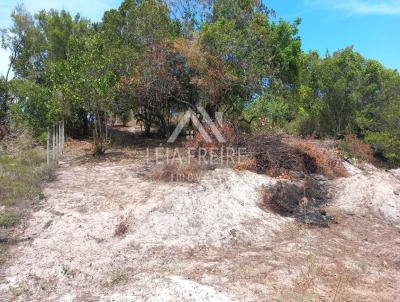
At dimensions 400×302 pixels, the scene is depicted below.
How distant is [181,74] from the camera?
15008 mm

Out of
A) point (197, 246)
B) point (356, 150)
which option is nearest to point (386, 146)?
point (356, 150)

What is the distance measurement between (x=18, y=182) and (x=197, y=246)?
16.1 feet

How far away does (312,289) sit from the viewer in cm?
566

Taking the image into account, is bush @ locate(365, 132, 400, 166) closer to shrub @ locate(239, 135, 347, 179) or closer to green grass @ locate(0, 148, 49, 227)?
shrub @ locate(239, 135, 347, 179)

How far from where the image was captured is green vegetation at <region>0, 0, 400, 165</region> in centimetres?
1339

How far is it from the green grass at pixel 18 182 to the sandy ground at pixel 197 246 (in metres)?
0.34

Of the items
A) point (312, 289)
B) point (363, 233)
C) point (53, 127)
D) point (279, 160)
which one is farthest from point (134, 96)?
point (312, 289)

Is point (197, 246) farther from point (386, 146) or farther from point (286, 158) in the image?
point (386, 146)

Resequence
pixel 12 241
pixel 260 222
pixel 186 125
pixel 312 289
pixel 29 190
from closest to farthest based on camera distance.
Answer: pixel 312 289 → pixel 12 241 → pixel 260 222 → pixel 29 190 → pixel 186 125

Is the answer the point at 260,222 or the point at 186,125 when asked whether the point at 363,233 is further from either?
the point at 186,125

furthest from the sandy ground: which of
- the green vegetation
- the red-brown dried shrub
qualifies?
the green vegetation

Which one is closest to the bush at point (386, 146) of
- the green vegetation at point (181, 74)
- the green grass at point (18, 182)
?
the green vegetation at point (181, 74)

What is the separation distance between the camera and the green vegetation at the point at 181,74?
13.4m

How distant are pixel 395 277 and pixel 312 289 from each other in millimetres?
1615
